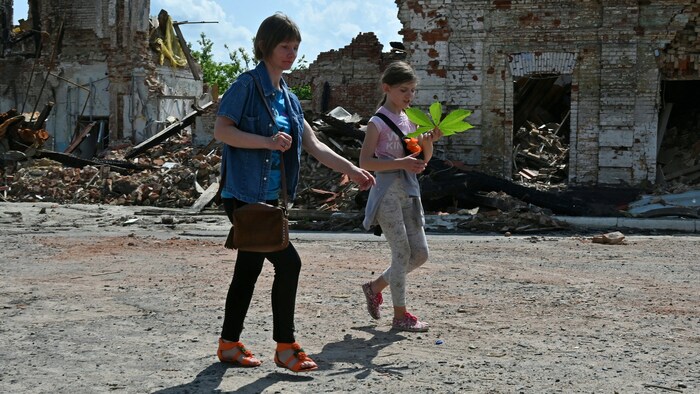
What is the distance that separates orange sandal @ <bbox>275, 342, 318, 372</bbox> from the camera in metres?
4.89

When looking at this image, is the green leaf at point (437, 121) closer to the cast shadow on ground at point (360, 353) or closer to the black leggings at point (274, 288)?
the cast shadow on ground at point (360, 353)

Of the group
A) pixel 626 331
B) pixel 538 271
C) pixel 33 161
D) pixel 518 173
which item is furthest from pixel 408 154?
pixel 33 161

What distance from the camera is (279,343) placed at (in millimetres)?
4973

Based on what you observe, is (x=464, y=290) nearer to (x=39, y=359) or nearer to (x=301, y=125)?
(x=301, y=125)

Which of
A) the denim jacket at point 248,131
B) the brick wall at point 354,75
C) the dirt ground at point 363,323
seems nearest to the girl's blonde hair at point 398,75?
the denim jacket at point 248,131

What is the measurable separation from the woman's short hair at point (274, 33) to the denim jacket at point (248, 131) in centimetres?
11

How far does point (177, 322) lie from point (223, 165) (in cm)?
167

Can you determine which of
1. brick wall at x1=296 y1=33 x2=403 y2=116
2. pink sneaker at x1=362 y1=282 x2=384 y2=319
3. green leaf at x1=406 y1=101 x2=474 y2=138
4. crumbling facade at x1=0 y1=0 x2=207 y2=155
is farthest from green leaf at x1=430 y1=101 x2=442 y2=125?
crumbling facade at x1=0 y1=0 x2=207 y2=155

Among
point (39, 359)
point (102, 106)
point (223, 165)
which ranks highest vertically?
point (102, 106)

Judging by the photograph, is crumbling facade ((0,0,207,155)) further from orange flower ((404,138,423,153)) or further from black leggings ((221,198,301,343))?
black leggings ((221,198,301,343))

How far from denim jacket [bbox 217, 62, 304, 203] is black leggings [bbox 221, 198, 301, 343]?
0.39 feet

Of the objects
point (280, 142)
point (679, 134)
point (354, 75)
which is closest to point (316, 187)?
point (679, 134)

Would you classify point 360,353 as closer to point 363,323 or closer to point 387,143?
point 363,323

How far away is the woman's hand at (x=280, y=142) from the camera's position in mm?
4738
